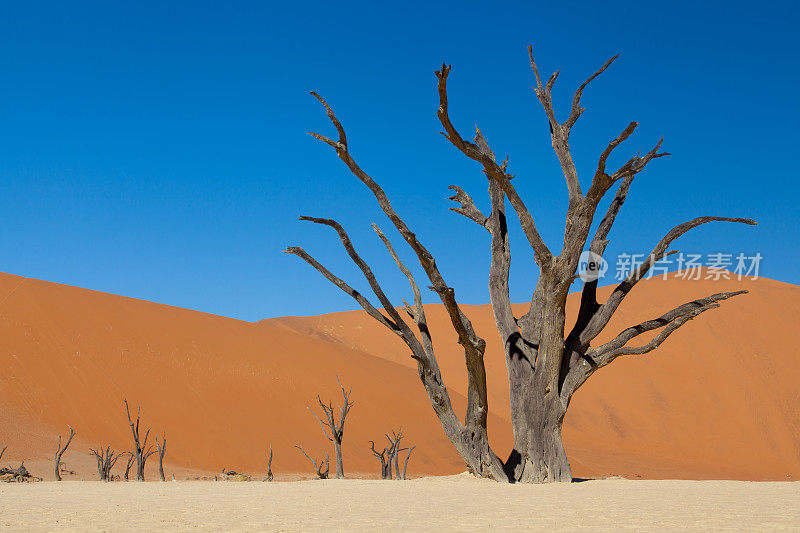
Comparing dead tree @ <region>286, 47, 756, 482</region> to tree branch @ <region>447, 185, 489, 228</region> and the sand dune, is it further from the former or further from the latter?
the sand dune

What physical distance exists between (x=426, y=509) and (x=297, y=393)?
81.7ft

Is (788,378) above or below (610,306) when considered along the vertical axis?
above

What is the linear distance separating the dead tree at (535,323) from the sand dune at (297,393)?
14.7 meters

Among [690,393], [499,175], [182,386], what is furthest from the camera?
[690,393]

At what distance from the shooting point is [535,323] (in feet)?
31.7

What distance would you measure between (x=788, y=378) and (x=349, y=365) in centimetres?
2191

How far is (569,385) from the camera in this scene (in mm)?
9469

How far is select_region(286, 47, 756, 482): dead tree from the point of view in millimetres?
9094

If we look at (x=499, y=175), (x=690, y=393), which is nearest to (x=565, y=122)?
(x=499, y=175)

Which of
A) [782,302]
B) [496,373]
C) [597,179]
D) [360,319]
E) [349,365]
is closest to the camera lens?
[597,179]

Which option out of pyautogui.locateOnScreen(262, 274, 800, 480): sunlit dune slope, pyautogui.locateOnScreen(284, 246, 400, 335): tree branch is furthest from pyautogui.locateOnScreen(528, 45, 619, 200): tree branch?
pyautogui.locateOnScreen(262, 274, 800, 480): sunlit dune slope

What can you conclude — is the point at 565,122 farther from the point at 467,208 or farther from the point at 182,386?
the point at 182,386

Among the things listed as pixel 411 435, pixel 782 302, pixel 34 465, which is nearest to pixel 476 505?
pixel 34 465

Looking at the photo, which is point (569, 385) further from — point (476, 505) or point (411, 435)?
point (411, 435)
